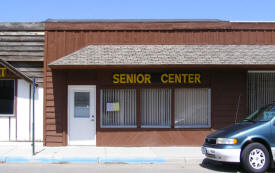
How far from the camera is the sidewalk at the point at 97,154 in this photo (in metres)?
9.94

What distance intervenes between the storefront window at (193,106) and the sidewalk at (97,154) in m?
1.12

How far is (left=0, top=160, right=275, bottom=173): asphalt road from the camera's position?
8727 millimetres

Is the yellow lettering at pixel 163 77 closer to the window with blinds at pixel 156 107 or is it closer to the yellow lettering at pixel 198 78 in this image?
the window with blinds at pixel 156 107

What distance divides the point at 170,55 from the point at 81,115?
376cm

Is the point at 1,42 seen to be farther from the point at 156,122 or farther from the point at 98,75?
the point at 156,122

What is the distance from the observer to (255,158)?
8.28 metres

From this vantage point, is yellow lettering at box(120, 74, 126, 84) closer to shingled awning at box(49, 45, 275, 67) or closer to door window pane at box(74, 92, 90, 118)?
shingled awning at box(49, 45, 275, 67)

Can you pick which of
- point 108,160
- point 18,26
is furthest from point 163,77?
point 18,26

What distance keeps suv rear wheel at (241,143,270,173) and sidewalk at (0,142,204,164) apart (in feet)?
6.18

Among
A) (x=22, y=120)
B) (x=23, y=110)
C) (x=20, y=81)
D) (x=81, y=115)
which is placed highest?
(x=20, y=81)

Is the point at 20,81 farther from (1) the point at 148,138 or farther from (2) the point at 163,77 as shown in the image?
(2) the point at 163,77

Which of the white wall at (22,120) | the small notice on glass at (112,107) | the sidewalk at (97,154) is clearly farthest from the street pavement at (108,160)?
the small notice on glass at (112,107)

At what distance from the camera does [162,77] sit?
1209cm

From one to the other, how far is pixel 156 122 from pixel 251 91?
11.9ft
